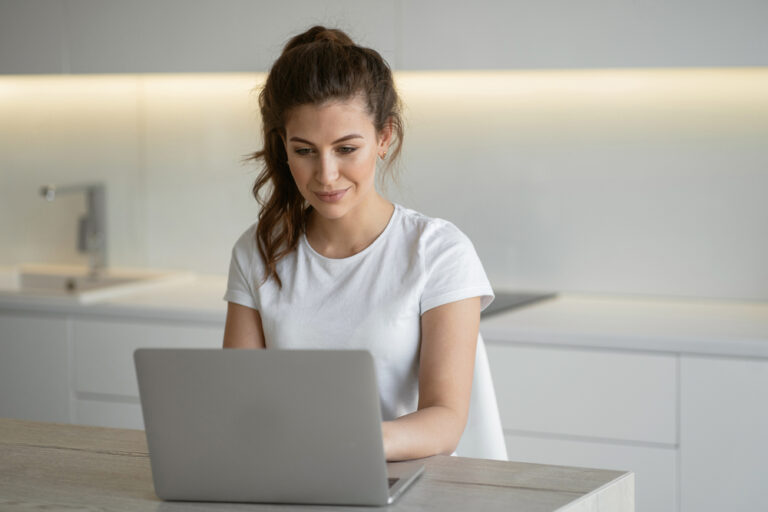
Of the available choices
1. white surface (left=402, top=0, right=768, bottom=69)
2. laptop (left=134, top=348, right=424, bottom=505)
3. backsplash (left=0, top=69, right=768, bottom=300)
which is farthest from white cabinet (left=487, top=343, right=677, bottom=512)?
laptop (left=134, top=348, right=424, bottom=505)

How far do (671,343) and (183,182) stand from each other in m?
1.79

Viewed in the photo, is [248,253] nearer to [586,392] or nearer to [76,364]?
[586,392]

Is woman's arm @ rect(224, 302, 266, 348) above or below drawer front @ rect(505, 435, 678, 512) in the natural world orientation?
above

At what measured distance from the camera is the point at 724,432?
2377 mm

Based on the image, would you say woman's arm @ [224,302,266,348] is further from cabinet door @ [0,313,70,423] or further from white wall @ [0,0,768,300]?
cabinet door @ [0,313,70,423]

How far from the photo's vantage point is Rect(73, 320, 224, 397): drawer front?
287 cm

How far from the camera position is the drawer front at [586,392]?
243cm

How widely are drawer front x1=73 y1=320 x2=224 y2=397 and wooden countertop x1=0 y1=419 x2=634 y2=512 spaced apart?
52.1 inches

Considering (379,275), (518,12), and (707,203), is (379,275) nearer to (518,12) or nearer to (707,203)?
(518,12)

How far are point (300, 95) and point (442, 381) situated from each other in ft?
1.63

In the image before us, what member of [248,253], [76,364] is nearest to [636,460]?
[248,253]

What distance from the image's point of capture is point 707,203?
2.91 meters

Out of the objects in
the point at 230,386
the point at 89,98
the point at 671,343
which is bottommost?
the point at 671,343

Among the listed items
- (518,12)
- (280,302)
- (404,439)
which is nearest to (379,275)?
(280,302)
